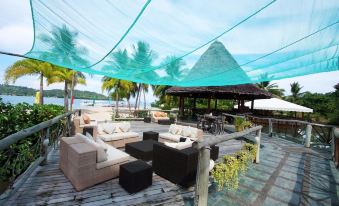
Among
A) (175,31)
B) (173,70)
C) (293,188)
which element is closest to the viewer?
(175,31)

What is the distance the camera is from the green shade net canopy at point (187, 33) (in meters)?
1.95

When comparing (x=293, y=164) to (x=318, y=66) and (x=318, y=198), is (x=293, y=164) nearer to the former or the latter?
(x=318, y=198)

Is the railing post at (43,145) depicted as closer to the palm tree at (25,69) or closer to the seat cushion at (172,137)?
the seat cushion at (172,137)

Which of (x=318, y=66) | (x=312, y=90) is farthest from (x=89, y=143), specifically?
(x=312, y=90)

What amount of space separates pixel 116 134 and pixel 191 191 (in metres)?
3.13

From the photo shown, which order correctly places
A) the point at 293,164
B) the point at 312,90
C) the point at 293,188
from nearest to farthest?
the point at 293,188, the point at 293,164, the point at 312,90

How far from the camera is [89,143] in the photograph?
131 inches

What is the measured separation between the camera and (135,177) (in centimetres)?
298

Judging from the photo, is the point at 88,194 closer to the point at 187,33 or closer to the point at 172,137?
the point at 187,33

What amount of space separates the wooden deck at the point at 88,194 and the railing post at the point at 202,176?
611mm

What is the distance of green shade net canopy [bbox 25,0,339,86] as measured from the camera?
1954 mm

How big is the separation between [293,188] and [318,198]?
14.9 inches

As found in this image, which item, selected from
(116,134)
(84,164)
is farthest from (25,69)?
(84,164)

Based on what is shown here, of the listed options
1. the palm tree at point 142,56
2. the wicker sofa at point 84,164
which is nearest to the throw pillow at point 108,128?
the wicker sofa at point 84,164
